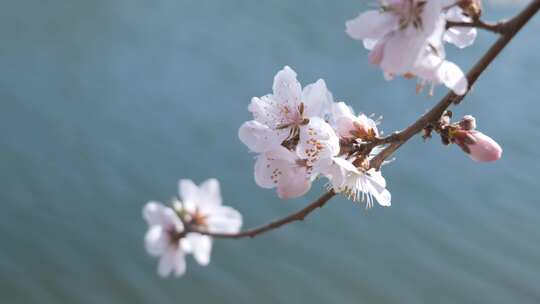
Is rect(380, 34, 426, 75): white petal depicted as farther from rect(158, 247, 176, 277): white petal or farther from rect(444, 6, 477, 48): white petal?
rect(158, 247, 176, 277): white petal

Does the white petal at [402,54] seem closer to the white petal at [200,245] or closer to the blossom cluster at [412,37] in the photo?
the blossom cluster at [412,37]

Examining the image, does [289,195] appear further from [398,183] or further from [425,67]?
[398,183]

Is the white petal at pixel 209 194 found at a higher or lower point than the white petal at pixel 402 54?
higher

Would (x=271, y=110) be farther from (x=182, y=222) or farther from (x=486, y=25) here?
(x=182, y=222)

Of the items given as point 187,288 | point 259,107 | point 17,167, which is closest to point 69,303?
point 187,288

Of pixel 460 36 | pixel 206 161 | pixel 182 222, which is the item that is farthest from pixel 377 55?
pixel 206 161

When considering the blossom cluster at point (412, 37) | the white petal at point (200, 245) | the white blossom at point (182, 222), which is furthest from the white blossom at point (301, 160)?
the white petal at point (200, 245)

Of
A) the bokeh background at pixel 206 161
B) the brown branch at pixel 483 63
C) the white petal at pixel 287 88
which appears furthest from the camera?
the bokeh background at pixel 206 161
